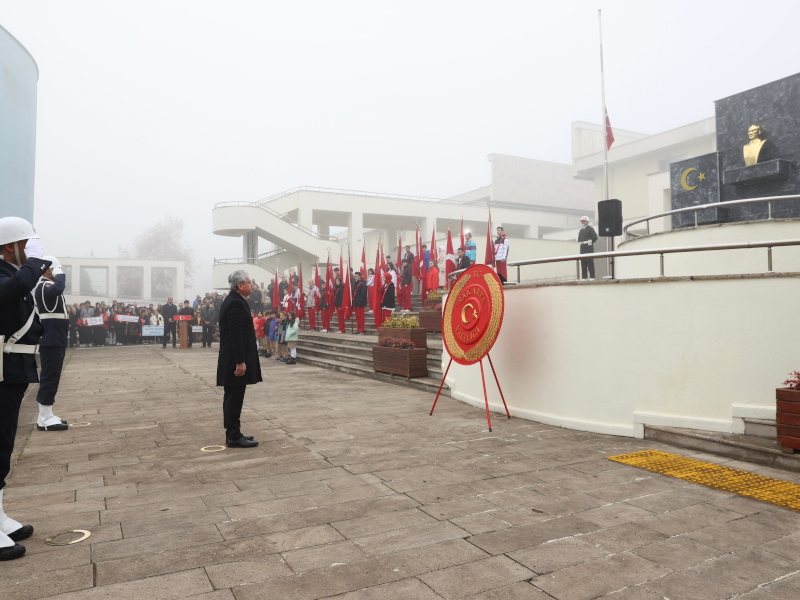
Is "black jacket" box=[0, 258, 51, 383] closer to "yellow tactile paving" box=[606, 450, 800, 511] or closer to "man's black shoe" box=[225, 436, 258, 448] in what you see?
"man's black shoe" box=[225, 436, 258, 448]

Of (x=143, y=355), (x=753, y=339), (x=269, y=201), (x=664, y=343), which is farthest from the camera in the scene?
(x=269, y=201)

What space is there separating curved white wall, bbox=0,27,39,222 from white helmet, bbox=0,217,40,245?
15.9 metres

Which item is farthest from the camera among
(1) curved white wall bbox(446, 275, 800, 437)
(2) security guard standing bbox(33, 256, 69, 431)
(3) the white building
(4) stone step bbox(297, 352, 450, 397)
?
(3) the white building

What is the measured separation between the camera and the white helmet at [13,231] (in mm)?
3463

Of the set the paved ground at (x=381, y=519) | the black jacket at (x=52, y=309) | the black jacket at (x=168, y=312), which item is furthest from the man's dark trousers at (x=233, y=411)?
the black jacket at (x=168, y=312)

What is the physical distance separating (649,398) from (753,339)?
123 cm

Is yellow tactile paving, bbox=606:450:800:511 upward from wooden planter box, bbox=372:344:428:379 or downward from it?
downward

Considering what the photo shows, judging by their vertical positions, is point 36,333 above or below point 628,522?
above

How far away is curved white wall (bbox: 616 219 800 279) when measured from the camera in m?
8.37

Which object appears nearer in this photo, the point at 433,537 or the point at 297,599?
the point at 297,599

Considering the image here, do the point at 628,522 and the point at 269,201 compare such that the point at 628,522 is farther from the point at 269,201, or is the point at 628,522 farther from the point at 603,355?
the point at 269,201

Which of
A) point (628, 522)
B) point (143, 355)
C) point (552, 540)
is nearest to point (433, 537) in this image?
point (552, 540)

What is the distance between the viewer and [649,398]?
249 inches

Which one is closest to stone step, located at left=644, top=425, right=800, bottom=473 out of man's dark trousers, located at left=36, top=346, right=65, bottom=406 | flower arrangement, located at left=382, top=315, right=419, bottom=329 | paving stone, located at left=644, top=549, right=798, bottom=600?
paving stone, located at left=644, top=549, right=798, bottom=600
